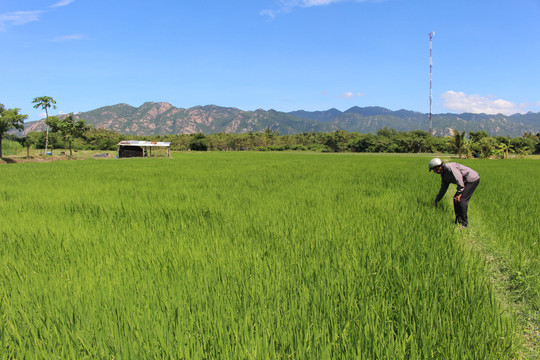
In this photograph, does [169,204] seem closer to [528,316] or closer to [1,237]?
[1,237]

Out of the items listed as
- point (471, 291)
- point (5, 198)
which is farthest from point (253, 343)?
point (5, 198)

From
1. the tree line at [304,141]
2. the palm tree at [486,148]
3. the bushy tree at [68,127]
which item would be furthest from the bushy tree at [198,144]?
the palm tree at [486,148]

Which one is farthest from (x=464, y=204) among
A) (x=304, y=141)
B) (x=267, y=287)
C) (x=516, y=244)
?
(x=304, y=141)

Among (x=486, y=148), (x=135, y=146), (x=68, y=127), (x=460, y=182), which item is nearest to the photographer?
(x=460, y=182)

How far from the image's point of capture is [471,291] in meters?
1.92

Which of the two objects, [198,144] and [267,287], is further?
[198,144]

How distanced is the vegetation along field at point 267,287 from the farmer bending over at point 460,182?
0.31 m

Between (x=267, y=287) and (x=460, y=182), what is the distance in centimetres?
361

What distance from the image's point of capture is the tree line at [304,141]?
35344mm

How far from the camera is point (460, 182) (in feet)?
13.3

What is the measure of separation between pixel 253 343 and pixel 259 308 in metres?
0.32

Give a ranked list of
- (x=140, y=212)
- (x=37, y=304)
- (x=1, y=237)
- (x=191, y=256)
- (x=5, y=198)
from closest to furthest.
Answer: (x=37, y=304), (x=191, y=256), (x=1, y=237), (x=140, y=212), (x=5, y=198)

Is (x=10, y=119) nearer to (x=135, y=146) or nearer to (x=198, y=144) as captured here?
(x=135, y=146)

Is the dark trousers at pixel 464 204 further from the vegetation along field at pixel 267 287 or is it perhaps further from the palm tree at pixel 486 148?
the palm tree at pixel 486 148
